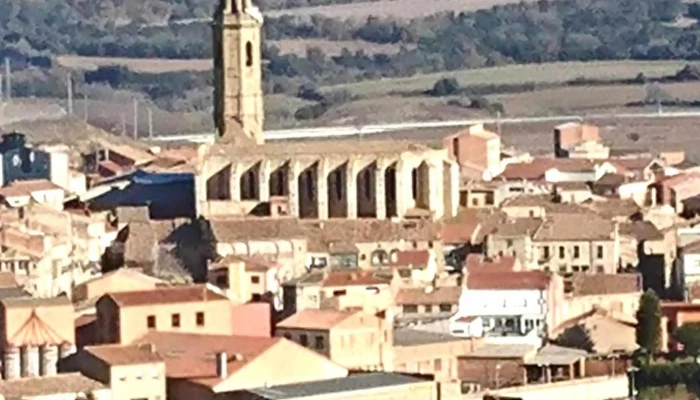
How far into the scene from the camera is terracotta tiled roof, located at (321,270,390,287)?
36250mm

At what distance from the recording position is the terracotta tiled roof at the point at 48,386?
1167 inches

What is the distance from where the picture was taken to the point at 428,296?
121 ft

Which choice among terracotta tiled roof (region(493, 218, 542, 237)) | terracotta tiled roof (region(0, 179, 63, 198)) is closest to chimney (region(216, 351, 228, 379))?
terracotta tiled roof (region(493, 218, 542, 237))

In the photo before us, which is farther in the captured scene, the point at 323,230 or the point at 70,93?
the point at 70,93

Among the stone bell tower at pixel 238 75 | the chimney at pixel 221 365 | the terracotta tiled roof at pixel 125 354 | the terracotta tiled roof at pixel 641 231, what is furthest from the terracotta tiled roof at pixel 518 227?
the chimney at pixel 221 365

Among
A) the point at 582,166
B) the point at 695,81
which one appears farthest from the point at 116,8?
the point at 582,166

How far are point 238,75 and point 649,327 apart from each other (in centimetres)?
1360

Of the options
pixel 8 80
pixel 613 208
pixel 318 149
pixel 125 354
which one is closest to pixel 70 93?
pixel 8 80

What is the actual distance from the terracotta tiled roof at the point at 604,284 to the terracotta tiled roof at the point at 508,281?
1.07 metres

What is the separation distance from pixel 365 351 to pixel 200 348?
2.22m

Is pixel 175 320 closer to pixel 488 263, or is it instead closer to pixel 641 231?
pixel 488 263

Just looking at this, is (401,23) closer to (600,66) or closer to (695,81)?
(600,66)

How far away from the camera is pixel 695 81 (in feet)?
299

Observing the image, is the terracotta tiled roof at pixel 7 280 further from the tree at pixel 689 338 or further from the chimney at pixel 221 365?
the tree at pixel 689 338
